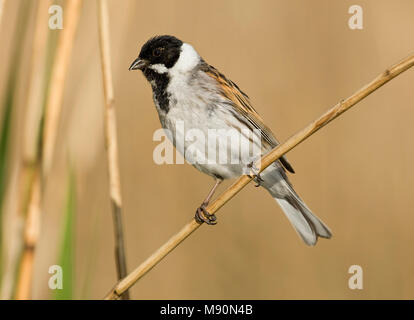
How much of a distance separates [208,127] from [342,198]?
1.48m

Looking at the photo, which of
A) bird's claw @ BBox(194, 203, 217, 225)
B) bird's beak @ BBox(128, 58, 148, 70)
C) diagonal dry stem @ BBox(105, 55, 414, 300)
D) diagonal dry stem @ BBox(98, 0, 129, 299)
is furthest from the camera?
bird's beak @ BBox(128, 58, 148, 70)

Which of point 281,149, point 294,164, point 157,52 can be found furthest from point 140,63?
point 294,164

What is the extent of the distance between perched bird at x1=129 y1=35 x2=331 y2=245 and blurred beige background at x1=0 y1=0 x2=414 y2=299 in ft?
2.02

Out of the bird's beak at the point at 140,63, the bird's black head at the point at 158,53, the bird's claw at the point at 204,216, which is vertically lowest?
the bird's claw at the point at 204,216

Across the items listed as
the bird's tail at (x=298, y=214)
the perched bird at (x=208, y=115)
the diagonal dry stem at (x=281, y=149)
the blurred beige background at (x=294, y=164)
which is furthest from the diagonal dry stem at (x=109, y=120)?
the blurred beige background at (x=294, y=164)

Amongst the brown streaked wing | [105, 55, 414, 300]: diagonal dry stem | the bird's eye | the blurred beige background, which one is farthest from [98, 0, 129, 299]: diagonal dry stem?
the blurred beige background

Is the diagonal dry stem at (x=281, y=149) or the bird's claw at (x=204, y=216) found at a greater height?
the bird's claw at (x=204, y=216)

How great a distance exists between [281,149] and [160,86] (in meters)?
1.24

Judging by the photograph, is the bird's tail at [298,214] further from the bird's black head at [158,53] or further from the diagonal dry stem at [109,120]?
the diagonal dry stem at [109,120]

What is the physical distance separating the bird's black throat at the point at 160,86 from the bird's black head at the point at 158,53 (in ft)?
0.16

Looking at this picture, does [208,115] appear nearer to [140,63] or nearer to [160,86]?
[160,86]

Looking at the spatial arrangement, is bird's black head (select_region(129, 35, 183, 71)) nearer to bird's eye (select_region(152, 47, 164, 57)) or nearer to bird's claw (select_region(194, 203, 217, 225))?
bird's eye (select_region(152, 47, 164, 57))

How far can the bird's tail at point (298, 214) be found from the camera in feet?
9.24

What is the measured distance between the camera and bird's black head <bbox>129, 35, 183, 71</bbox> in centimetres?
290
